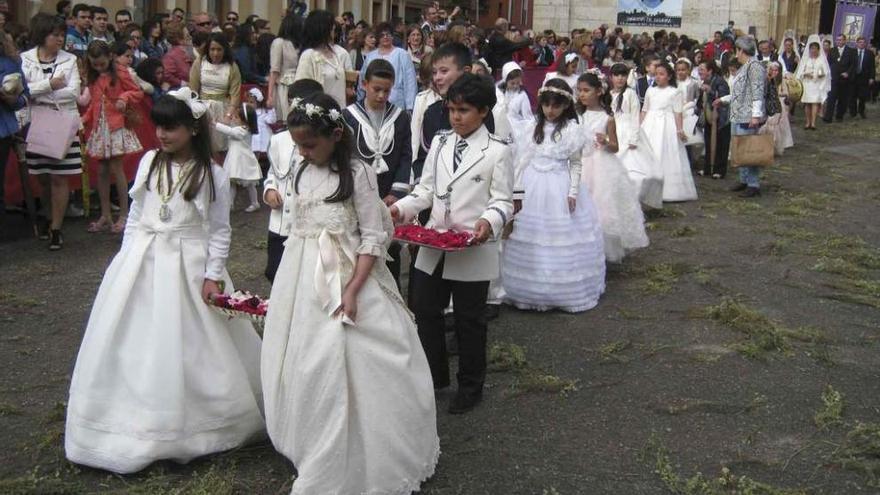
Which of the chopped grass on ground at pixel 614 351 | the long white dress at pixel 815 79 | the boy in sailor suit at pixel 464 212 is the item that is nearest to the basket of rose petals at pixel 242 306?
the boy in sailor suit at pixel 464 212

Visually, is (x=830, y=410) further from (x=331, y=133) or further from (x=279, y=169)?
(x=279, y=169)

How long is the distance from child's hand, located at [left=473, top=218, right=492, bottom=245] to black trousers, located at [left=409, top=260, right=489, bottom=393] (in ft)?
1.30

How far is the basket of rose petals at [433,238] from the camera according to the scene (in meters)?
5.22

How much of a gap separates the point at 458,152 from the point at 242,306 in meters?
1.58

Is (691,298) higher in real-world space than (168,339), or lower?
lower

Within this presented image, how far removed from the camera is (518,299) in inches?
318

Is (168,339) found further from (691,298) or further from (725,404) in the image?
(691,298)

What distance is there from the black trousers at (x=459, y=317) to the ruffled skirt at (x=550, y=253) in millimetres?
2188

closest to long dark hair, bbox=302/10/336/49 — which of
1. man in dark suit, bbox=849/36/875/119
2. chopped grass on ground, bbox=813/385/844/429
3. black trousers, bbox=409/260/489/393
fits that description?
black trousers, bbox=409/260/489/393

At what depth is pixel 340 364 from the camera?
4.49m

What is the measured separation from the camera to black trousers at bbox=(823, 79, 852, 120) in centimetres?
2622

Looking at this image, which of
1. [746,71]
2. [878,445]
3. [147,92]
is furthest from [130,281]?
[746,71]

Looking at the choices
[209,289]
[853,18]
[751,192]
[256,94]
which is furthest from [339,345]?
[853,18]

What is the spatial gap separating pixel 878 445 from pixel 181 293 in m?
3.59
